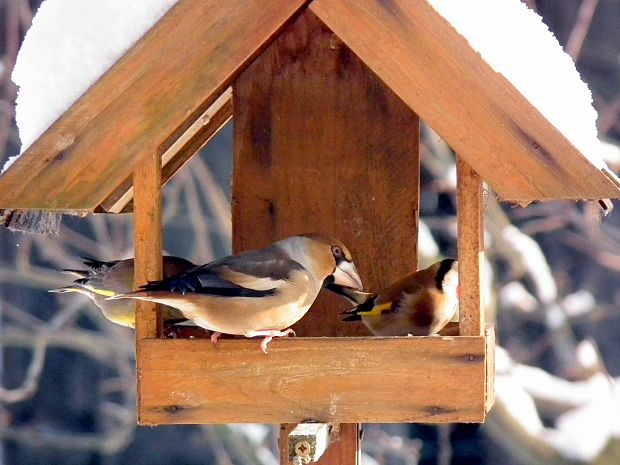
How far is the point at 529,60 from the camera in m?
2.34

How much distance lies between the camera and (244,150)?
2852mm

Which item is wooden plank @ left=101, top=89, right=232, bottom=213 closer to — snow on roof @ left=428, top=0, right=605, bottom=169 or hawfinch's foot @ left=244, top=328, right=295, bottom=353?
hawfinch's foot @ left=244, top=328, right=295, bottom=353

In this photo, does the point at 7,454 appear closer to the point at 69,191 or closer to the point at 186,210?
the point at 186,210

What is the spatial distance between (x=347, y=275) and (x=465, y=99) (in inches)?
22.1

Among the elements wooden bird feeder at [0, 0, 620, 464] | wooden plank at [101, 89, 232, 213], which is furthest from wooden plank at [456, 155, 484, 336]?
wooden plank at [101, 89, 232, 213]

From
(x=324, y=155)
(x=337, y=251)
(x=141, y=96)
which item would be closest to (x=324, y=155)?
(x=324, y=155)

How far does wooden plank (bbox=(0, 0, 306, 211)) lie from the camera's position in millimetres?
2215

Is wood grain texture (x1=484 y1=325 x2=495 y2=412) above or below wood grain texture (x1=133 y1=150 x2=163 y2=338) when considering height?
below

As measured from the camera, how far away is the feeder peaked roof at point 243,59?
2213mm

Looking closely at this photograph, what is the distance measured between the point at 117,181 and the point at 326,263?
1.67ft

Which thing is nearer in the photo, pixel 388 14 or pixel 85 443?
pixel 388 14

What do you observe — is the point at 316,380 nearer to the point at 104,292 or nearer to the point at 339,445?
the point at 339,445

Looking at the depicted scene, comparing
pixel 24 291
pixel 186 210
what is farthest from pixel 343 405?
pixel 24 291

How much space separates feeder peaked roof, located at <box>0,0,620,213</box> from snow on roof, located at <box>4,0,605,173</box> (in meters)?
0.02
